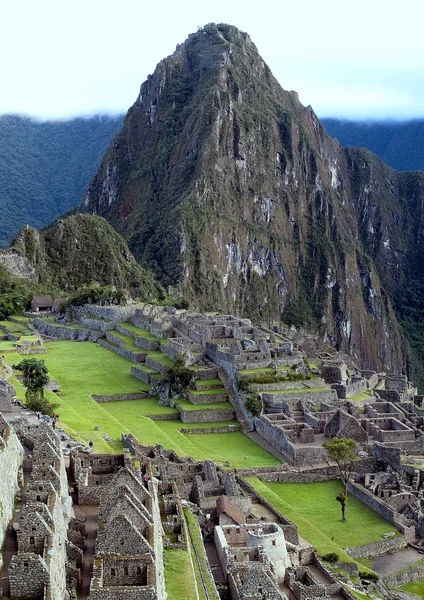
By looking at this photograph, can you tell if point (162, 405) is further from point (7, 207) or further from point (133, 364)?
point (7, 207)

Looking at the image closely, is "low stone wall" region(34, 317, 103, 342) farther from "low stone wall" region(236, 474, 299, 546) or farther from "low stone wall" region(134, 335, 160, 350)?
"low stone wall" region(236, 474, 299, 546)

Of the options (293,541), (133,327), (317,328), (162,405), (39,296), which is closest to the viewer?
(293,541)

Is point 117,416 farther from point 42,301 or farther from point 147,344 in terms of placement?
point 42,301

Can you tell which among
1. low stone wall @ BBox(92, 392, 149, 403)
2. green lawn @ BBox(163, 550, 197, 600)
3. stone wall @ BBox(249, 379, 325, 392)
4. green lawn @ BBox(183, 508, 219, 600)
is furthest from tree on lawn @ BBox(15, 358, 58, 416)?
green lawn @ BBox(163, 550, 197, 600)

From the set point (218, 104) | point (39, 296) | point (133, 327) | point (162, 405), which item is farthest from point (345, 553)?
point (218, 104)

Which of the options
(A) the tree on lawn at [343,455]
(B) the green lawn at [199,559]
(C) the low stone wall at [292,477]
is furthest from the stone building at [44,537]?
(C) the low stone wall at [292,477]

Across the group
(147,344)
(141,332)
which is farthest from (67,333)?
(147,344)
